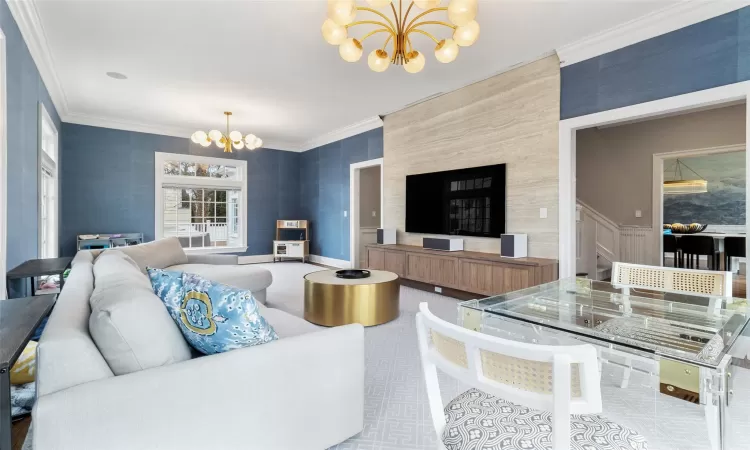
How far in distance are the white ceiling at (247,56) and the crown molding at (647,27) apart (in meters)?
0.11

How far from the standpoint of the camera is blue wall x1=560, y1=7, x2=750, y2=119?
2.76 meters

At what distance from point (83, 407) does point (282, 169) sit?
771 cm

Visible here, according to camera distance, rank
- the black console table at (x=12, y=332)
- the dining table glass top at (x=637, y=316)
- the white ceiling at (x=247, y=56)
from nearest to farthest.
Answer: the black console table at (x=12, y=332)
the dining table glass top at (x=637, y=316)
the white ceiling at (x=247, y=56)

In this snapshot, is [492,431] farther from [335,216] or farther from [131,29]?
[335,216]

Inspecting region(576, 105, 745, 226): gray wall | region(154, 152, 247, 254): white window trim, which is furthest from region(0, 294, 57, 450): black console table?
region(576, 105, 745, 226): gray wall

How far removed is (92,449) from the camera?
1.04m

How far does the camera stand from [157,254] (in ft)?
12.6

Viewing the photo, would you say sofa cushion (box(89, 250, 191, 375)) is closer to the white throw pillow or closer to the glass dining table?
the glass dining table

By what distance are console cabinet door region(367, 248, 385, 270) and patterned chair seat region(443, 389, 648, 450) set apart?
441 cm

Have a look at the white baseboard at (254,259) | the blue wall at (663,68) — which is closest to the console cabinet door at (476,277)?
the blue wall at (663,68)

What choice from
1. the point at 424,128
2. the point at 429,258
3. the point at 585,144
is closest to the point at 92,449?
the point at 429,258

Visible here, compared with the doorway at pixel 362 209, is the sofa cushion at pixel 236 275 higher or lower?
lower

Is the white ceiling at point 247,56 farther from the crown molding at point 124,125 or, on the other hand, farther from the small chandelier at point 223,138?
the small chandelier at point 223,138

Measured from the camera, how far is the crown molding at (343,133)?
641 cm
